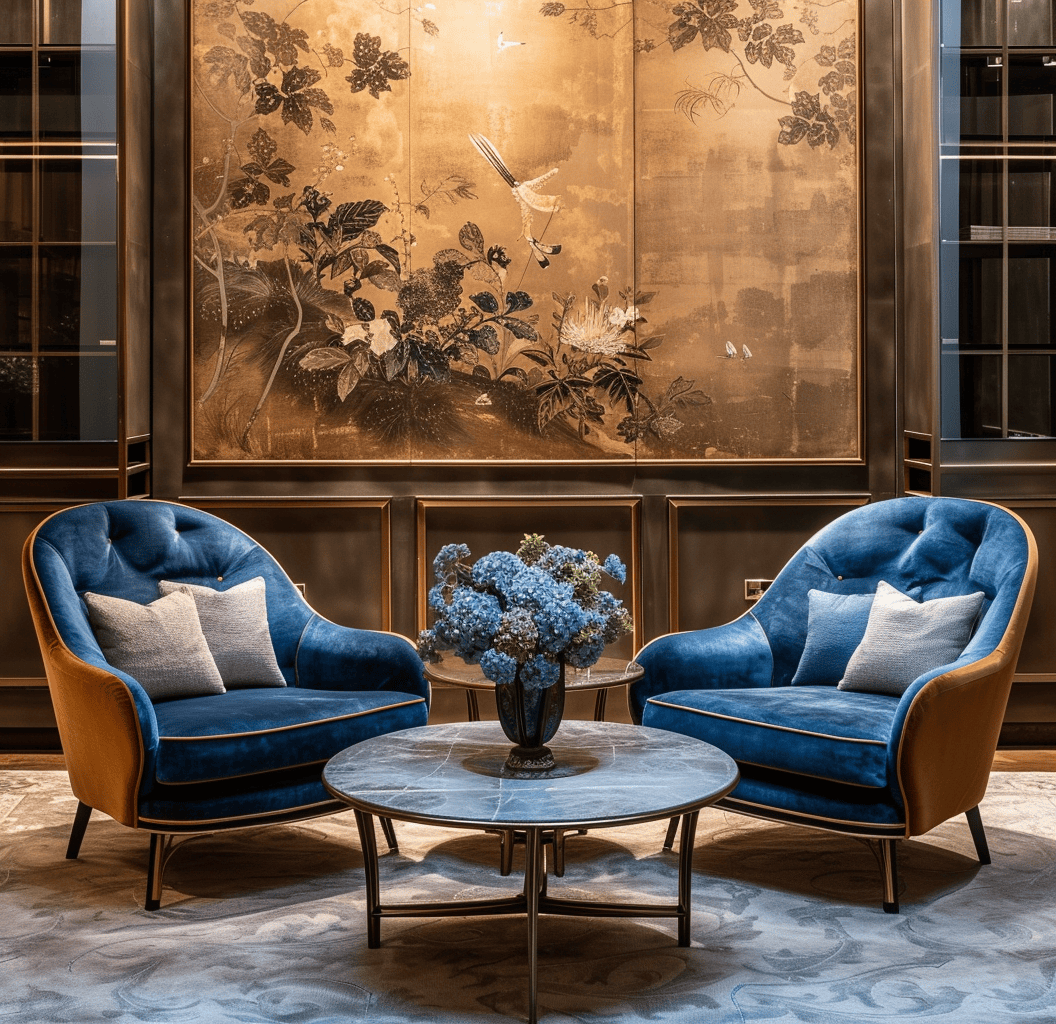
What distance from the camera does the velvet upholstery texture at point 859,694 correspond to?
2.72m

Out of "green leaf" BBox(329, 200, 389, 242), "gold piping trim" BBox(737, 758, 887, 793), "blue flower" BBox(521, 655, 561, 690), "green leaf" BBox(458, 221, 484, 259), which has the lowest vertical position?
"gold piping trim" BBox(737, 758, 887, 793)

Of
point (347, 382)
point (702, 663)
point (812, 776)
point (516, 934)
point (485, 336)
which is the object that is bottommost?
point (516, 934)

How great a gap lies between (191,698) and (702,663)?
135cm

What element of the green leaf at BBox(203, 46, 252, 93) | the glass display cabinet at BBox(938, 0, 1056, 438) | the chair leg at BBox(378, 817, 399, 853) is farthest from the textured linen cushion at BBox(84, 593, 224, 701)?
the glass display cabinet at BBox(938, 0, 1056, 438)

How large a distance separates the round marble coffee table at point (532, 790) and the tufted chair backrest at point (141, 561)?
0.83 m

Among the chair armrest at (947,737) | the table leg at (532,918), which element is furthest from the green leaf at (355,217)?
the table leg at (532,918)

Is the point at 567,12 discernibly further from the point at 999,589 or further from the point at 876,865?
the point at 876,865

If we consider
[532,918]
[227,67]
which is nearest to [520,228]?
[227,67]

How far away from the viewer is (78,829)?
310 cm

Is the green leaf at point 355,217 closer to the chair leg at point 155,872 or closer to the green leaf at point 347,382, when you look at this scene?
the green leaf at point 347,382

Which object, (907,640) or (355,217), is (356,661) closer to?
(907,640)

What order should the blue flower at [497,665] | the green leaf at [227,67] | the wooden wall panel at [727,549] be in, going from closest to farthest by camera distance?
1. the blue flower at [497,665]
2. the green leaf at [227,67]
3. the wooden wall panel at [727,549]

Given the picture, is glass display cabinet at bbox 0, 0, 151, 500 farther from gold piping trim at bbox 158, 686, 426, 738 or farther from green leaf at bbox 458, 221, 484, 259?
gold piping trim at bbox 158, 686, 426, 738

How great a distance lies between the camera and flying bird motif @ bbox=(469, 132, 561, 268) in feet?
14.1
